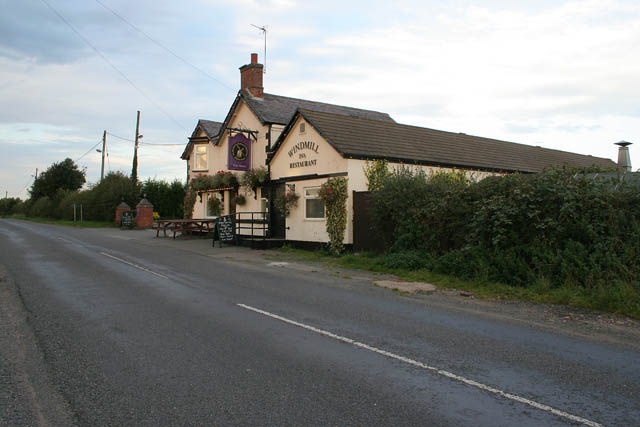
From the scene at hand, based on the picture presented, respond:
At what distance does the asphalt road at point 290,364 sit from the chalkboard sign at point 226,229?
37.4 feet

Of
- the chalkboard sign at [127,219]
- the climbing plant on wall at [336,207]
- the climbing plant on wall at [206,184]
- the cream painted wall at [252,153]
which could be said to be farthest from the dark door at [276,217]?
the chalkboard sign at [127,219]

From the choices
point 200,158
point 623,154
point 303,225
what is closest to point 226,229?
point 303,225

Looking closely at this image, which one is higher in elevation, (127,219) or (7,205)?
(7,205)

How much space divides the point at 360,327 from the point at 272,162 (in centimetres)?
1551

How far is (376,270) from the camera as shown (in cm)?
1314

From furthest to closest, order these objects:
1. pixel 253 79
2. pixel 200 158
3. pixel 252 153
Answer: pixel 200 158 → pixel 253 79 → pixel 252 153

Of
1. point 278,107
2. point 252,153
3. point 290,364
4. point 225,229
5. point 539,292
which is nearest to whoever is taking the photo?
point 290,364

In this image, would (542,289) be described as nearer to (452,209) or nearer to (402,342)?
(452,209)

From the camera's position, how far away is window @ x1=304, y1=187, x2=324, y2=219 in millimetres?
18484

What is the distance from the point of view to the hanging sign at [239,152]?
75.7 feet

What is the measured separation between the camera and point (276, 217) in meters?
21.7

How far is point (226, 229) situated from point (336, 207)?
636cm

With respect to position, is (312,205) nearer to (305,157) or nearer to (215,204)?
(305,157)

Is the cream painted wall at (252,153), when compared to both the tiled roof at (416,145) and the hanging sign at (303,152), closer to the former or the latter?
the tiled roof at (416,145)
